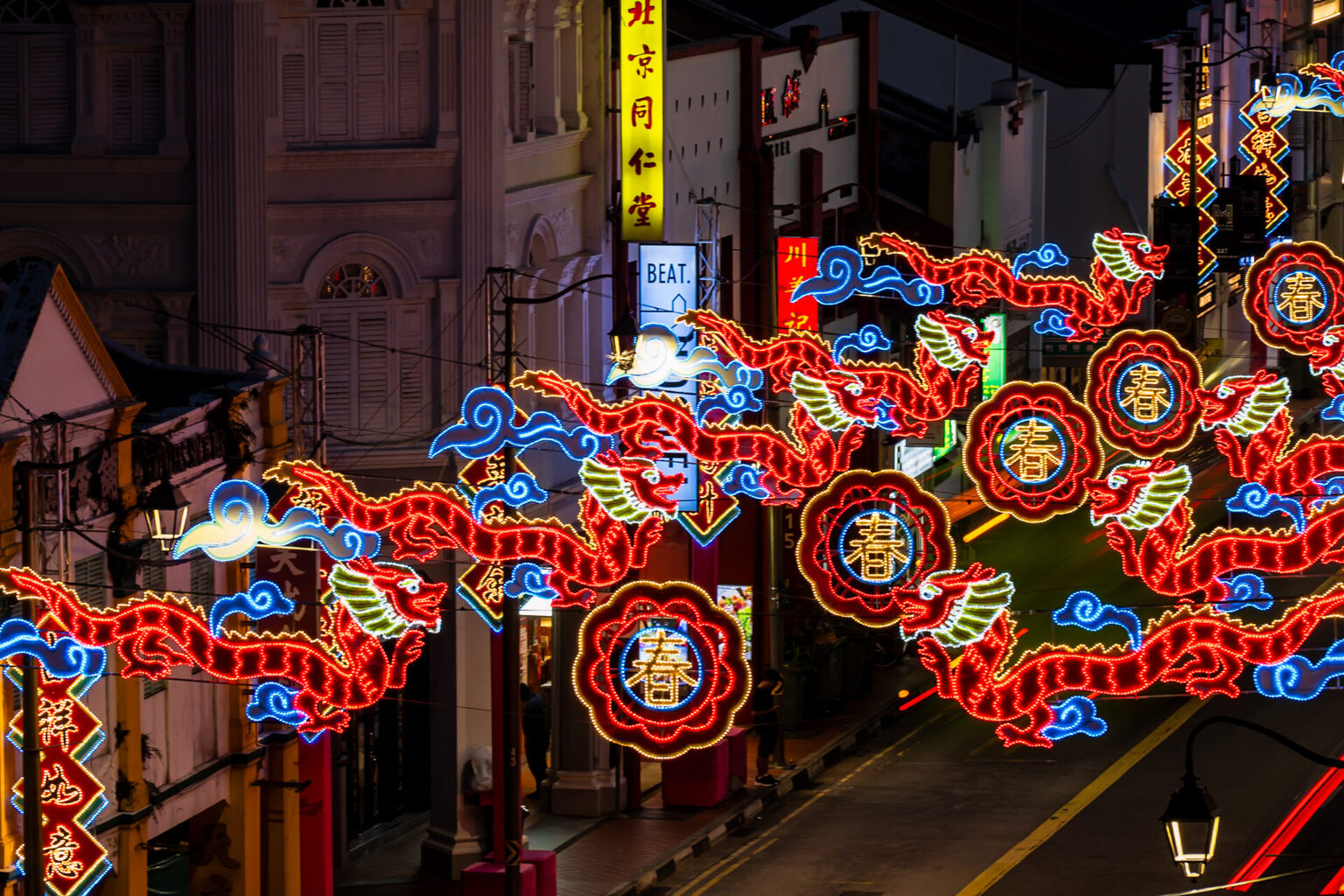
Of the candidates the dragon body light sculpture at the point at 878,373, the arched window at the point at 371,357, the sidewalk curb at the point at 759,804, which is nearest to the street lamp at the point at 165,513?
the dragon body light sculpture at the point at 878,373

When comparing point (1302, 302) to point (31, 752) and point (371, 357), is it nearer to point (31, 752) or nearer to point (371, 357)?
point (371, 357)

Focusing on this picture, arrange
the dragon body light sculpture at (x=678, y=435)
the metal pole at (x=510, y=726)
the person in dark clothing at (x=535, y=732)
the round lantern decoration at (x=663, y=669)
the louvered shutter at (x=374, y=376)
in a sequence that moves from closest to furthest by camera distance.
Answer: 1. the round lantern decoration at (x=663, y=669)
2. the dragon body light sculpture at (x=678, y=435)
3. the metal pole at (x=510, y=726)
4. the louvered shutter at (x=374, y=376)
5. the person in dark clothing at (x=535, y=732)

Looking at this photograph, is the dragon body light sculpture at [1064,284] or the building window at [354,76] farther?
the building window at [354,76]

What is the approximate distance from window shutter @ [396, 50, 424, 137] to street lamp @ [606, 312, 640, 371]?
518 cm

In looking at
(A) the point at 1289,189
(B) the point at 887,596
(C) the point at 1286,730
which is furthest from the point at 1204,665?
(A) the point at 1289,189

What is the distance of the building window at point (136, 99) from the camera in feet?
108

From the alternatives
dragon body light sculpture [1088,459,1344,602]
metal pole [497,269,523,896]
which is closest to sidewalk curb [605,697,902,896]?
metal pole [497,269,523,896]

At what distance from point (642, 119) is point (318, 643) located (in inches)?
546

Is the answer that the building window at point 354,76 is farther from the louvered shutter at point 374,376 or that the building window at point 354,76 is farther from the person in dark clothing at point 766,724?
the person in dark clothing at point 766,724

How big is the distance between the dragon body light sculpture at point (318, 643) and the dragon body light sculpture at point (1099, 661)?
14.0ft

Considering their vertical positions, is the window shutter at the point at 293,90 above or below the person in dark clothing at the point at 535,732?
above

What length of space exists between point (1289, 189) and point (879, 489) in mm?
40897

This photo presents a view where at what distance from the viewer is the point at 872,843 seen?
35.2 meters

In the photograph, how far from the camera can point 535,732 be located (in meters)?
38.2
